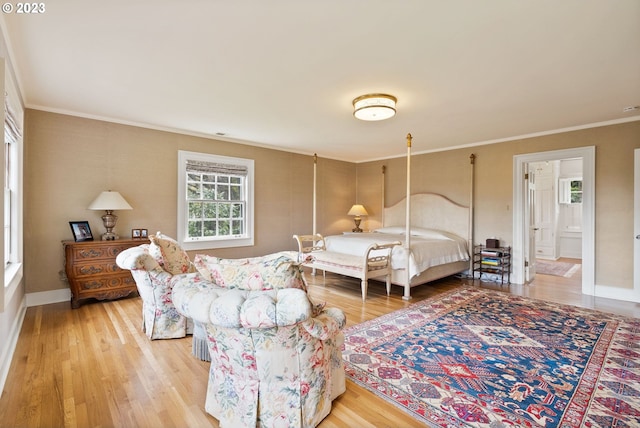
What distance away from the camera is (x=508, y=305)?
3.96m

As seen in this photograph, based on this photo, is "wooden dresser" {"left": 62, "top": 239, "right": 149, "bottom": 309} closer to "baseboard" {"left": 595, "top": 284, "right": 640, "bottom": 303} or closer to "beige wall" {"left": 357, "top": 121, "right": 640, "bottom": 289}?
"beige wall" {"left": 357, "top": 121, "right": 640, "bottom": 289}

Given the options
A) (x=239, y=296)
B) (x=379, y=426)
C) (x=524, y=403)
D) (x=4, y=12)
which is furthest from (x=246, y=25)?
(x=524, y=403)

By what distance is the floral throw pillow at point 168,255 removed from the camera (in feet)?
9.63

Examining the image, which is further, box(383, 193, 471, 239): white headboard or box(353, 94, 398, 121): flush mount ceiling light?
box(383, 193, 471, 239): white headboard

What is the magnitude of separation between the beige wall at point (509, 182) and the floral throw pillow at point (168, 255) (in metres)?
4.31

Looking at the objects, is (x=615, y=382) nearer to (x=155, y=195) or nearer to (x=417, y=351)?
(x=417, y=351)

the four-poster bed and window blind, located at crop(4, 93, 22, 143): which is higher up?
window blind, located at crop(4, 93, 22, 143)

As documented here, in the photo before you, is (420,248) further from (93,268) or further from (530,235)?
(93,268)

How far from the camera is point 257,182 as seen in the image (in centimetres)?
595

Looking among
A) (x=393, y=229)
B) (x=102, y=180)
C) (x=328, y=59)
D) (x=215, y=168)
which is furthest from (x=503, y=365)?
(x=102, y=180)

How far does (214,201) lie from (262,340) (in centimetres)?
433

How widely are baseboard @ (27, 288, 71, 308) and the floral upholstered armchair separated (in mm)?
1853

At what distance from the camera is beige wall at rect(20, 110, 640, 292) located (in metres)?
3.91

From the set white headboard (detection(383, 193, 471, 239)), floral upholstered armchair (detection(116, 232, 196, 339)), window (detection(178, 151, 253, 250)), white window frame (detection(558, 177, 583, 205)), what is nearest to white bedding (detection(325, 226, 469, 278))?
white headboard (detection(383, 193, 471, 239))
